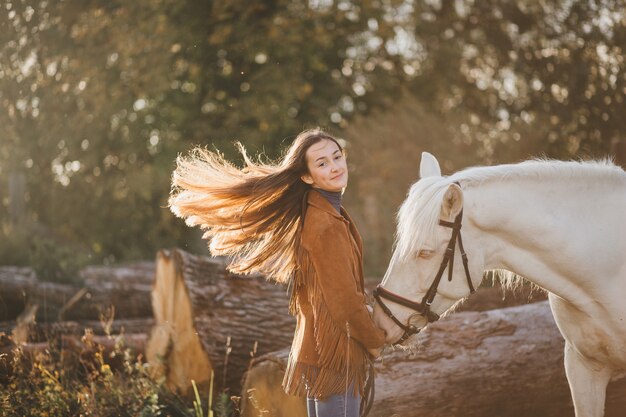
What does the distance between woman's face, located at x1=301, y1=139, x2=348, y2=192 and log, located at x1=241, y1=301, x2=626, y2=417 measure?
1342 millimetres

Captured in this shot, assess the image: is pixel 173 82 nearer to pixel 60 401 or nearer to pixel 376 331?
pixel 60 401

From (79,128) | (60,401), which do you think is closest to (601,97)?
(79,128)

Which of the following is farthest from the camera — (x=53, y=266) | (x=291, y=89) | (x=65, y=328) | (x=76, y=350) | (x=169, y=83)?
(x=169, y=83)

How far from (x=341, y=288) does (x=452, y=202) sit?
648 mm

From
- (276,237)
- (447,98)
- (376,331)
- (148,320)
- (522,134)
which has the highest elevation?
(447,98)

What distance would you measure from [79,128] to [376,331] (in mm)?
9669

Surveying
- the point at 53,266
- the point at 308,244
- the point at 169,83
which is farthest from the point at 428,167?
the point at 169,83

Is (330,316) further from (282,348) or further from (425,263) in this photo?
(282,348)

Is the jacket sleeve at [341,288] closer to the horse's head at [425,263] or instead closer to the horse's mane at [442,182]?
the horse's head at [425,263]

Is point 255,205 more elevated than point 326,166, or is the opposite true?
point 326,166

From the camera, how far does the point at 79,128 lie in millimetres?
11617

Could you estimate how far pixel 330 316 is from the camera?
3.10 metres

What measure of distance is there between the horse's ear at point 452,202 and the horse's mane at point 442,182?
28 mm

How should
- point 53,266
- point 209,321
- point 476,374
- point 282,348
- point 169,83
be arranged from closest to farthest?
1. point 476,374
2. point 209,321
3. point 282,348
4. point 53,266
5. point 169,83
